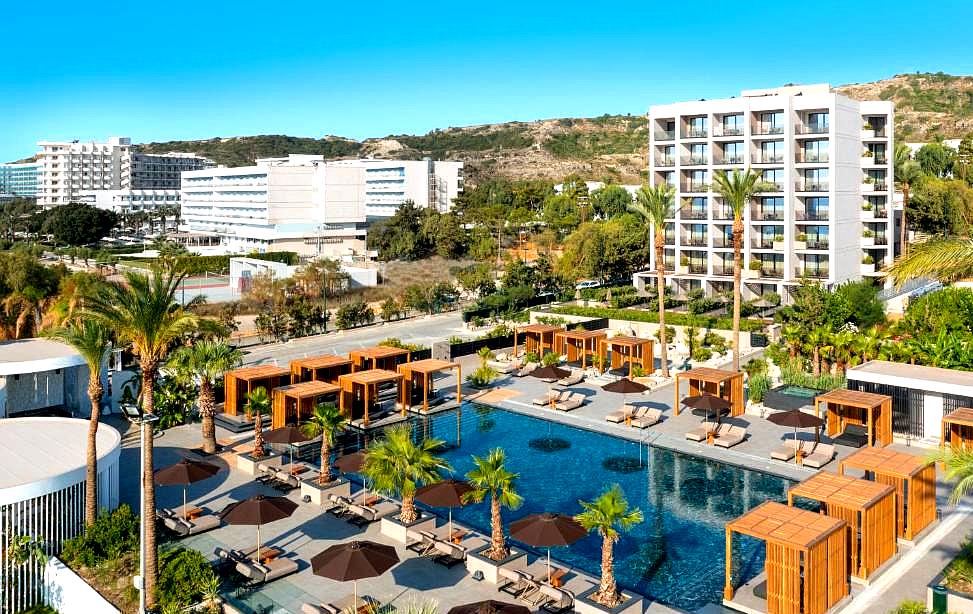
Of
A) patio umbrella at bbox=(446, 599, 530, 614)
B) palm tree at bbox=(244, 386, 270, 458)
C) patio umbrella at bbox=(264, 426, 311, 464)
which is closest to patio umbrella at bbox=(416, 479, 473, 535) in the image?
patio umbrella at bbox=(446, 599, 530, 614)

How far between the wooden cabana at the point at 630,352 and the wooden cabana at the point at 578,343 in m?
0.75

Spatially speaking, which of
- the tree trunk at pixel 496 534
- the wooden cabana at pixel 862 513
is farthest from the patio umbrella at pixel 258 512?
the wooden cabana at pixel 862 513

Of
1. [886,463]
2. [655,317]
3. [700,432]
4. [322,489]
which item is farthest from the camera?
[655,317]

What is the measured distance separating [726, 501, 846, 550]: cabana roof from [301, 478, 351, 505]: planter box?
1112 cm

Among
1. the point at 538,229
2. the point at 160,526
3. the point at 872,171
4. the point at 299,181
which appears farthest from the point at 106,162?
the point at 160,526

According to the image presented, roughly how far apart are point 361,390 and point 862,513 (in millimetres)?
20311

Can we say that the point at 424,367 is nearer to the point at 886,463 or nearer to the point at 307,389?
the point at 307,389

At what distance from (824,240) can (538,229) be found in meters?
49.9

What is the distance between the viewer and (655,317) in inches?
1907

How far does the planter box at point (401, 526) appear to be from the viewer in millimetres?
20203

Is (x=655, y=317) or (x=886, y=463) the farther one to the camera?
(x=655, y=317)

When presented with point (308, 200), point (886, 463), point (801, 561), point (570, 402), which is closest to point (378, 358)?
point (570, 402)

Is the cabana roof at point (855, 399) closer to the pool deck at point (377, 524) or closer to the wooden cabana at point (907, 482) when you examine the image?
the pool deck at point (377, 524)

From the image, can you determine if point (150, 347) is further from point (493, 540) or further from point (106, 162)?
point (106, 162)
